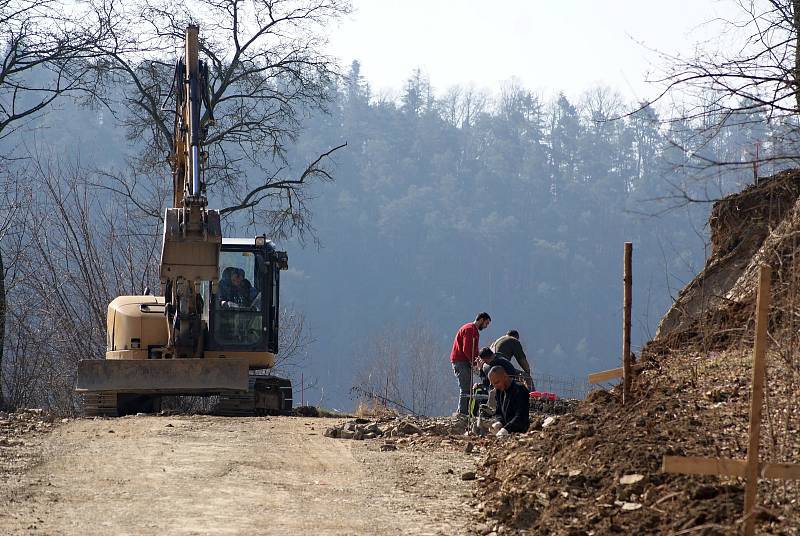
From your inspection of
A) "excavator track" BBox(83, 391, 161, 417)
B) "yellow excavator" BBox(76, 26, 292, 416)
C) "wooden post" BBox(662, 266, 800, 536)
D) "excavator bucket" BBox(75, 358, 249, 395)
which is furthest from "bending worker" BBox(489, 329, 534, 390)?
"wooden post" BBox(662, 266, 800, 536)

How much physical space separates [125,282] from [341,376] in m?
74.8

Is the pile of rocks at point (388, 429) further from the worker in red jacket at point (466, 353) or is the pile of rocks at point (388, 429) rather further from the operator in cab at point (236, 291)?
the operator in cab at point (236, 291)

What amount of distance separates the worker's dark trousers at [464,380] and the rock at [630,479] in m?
9.82

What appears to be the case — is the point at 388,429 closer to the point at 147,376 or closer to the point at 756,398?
the point at 147,376

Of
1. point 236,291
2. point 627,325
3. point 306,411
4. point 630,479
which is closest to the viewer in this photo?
point 630,479

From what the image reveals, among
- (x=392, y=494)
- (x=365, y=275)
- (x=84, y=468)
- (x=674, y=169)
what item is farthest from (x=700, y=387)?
(x=365, y=275)

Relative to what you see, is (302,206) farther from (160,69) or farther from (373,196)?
(373,196)

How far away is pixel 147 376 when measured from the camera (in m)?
17.1

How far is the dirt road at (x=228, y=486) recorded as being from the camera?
309 inches

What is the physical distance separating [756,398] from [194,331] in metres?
13.2

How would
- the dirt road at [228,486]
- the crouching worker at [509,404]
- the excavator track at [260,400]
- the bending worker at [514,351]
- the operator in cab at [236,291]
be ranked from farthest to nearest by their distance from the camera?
the operator in cab at [236,291], the excavator track at [260,400], the bending worker at [514,351], the crouching worker at [509,404], the dirt road at [228,486]

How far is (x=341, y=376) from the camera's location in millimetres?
101750

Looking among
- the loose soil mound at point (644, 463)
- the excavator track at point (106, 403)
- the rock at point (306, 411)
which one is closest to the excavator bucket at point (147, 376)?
the excavator track at point (106, 403)

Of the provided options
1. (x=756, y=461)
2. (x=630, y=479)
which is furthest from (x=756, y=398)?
(x=630, y=479)
